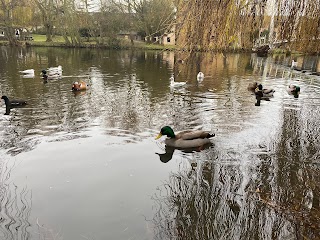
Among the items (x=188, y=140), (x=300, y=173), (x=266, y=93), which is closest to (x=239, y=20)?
(x=188, y=140)

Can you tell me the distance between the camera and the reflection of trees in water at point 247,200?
4715 millimetres

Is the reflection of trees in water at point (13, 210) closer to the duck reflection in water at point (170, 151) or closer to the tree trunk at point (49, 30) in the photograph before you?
the duck reflection in water at point (170, 151)

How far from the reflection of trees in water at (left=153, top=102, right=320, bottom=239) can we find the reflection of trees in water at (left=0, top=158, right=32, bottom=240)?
7.06 ft

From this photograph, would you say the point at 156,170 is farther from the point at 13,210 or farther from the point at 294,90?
the point at 294,90

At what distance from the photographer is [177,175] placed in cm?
657

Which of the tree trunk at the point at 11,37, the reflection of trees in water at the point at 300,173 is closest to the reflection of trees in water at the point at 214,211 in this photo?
the reflection of trees in water at the point at 300,173

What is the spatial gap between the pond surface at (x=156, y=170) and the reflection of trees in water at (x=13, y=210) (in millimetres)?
17

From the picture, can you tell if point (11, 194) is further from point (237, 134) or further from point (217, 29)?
point (237, 134)

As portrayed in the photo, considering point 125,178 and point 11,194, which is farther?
point 125,178

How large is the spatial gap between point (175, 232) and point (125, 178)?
2048mm

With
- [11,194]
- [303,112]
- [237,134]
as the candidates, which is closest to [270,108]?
[303,112]

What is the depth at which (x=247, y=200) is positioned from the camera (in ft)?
18.1

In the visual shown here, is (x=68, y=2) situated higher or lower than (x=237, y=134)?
higher

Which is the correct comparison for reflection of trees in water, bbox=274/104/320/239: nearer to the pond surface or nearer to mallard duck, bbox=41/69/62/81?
the pond surface
